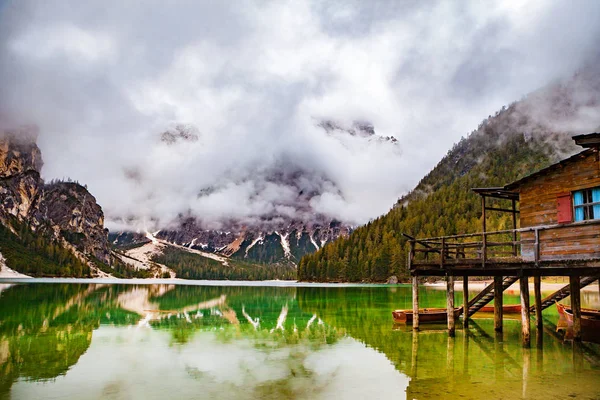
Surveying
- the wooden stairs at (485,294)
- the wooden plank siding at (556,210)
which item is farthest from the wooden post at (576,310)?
the wooden stairs at (485,294)

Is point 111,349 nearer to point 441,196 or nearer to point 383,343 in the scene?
point 383,343

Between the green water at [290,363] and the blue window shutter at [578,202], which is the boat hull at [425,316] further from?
the blue window shutter at [578,202]

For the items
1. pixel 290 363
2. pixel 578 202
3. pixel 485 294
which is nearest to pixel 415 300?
pixel 485 294

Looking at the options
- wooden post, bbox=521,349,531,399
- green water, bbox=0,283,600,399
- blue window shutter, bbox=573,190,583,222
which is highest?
blue window shutter, bbox=573,190,583,222

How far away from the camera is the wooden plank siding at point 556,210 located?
22.8m

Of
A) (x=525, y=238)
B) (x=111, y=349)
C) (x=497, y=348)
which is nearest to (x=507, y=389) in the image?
(x=497, y=348)

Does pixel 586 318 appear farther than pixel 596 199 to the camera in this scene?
Yes

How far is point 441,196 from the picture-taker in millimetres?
195875

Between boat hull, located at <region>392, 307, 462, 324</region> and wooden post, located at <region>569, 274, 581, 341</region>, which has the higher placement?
wooden post, located at <region>569, 274, 581, 341</region>

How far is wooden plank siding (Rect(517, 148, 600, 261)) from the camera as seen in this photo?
22.8 m

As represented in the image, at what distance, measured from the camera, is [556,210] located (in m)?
24.7

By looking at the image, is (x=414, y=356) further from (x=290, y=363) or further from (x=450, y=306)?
(x=450, y=306)

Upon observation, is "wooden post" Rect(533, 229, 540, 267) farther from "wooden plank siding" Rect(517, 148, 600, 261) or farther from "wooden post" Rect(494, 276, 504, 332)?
"wooden post" Rect(494, 276, 504, 332)

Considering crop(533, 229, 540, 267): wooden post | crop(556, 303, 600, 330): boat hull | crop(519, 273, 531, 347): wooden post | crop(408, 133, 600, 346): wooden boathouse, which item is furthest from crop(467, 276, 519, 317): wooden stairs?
crop(533, 229, 540, 267): wooden post
